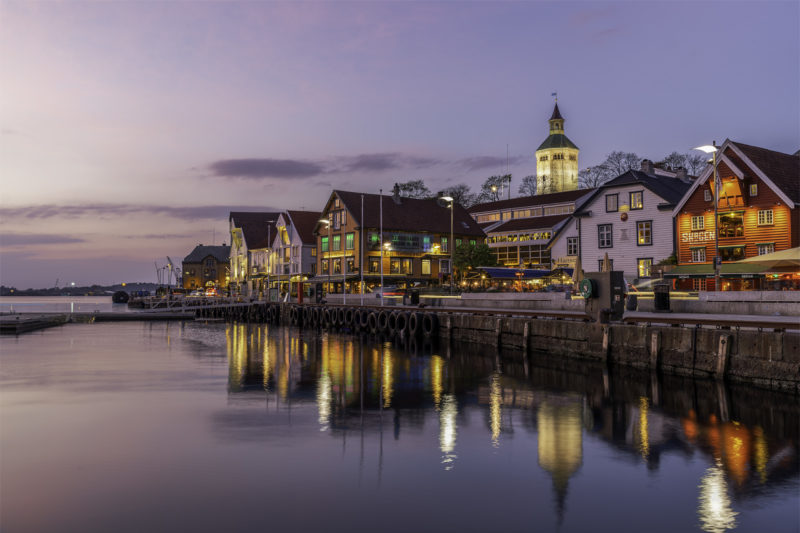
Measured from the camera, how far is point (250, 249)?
109312 mm

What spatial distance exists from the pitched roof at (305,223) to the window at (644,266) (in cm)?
4501

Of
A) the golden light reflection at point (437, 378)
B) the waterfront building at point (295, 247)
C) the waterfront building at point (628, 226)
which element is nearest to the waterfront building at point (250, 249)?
the waterfront building at point (295, 247)

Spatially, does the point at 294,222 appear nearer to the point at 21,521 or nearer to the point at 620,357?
the point at 620,357

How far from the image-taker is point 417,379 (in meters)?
25.3

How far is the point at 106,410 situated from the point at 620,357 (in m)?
19.0

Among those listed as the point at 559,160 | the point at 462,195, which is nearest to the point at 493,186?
the point at 462,195

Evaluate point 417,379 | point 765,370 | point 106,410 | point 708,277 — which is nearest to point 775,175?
point 708,277

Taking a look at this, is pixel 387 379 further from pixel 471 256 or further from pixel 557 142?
pixel 557 142

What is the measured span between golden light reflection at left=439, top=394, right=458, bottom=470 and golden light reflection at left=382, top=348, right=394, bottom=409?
180 centimetres

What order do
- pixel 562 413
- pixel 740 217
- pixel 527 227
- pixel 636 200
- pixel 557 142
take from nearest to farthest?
1. pixel 562 413
2. pixel 740 217
3. pixel 636 200
4. pixel 527 227
5. pixel 557 142

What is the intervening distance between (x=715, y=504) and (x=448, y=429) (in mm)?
6911

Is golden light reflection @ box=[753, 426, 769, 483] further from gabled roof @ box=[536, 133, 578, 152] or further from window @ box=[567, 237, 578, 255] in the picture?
gabled roof @ box=[536, 133, 578, 152]

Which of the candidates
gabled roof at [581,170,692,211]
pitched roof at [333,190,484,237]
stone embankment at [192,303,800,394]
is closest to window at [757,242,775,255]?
gabled roof at [581,170,692,211]

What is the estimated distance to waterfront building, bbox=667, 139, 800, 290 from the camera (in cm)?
4388
